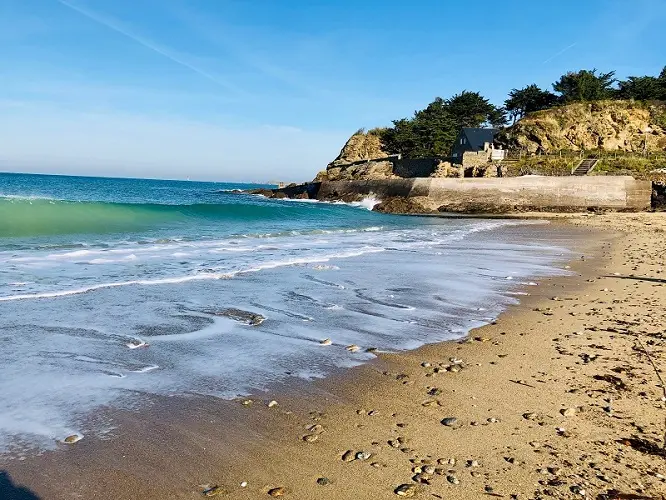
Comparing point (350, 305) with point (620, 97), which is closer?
point (350, 305)

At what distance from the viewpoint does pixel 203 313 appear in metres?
7.07

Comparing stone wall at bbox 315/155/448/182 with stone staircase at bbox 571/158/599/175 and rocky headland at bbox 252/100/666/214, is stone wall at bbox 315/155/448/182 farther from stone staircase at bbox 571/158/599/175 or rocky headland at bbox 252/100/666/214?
stone staircase at bbox 571/158/599/175

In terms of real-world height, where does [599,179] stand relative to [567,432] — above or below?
above

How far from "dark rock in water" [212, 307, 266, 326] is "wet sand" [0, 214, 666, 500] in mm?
2116

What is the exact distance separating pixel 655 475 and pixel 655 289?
702 cm

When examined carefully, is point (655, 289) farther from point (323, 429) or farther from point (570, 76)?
point (570, 76)

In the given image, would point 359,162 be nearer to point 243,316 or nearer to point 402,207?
point 402,207

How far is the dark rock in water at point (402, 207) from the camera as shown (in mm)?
40938

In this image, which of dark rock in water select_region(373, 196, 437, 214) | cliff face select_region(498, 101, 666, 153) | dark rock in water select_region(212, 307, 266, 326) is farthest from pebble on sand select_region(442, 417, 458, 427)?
cliff face select_region(498, 101, 666, 153)

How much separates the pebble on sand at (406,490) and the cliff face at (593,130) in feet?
194

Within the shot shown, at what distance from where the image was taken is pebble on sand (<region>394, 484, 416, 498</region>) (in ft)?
9.31

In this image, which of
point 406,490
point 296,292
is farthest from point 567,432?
point 296,292

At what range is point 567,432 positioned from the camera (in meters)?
3.56

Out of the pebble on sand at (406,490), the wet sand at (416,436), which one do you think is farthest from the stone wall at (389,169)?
the pebble on sand at (406,490)
